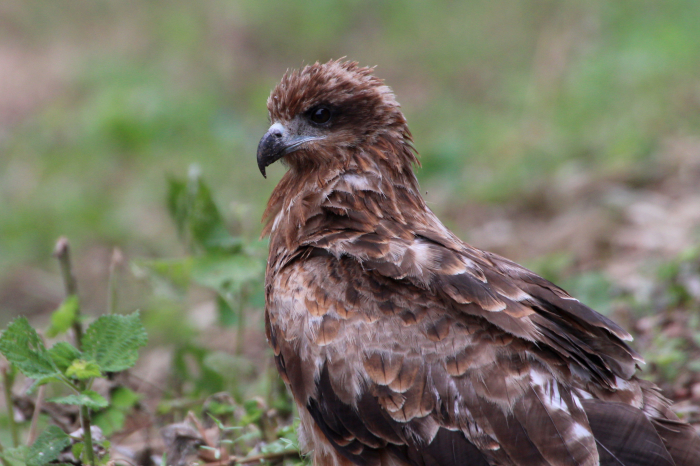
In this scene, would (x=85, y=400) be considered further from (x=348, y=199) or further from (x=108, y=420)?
(x=348, y=199)

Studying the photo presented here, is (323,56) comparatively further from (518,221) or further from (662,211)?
(662,211)

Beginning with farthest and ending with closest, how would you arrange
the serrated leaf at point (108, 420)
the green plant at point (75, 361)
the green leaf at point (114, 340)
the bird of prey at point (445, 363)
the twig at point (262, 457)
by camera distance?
1. the serrated leaf at point (108, 420)
2. the twig at point (262, 457)
3. the green leaf at point (114, 340)
4. the green plant at point (75, 361)
5. the bird of prey at point (445, 363)

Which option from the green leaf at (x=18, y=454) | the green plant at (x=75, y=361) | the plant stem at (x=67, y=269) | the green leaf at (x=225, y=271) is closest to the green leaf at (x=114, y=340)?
the green plant at (x=75, y=361)

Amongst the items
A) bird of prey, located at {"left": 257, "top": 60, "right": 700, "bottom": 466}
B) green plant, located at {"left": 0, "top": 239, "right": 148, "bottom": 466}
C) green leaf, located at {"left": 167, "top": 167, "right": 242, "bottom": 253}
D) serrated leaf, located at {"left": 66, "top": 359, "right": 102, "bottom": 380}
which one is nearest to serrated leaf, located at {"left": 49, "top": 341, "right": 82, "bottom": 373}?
green plant, located at {"left": 0, "top": 239, "right": 148, "bottom": 466}

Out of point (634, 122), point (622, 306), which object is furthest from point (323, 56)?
point (622, 306)

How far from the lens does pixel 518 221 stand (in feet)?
Result: 30.8

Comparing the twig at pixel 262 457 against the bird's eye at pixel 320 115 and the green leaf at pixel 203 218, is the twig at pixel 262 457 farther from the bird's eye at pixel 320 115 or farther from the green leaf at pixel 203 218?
the bird's eye at pixel 320 115

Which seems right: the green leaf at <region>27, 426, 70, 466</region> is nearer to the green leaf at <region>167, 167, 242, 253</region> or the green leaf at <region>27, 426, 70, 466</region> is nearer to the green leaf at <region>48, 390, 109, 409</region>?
the green leaf at <region>48, 390, 109, 409</region>

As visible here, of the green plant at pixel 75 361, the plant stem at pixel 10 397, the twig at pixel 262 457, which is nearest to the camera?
the green plant at pixel 75 361

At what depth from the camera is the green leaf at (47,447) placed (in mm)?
3637

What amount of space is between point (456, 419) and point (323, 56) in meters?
13.3

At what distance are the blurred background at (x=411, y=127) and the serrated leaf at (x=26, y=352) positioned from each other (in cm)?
120

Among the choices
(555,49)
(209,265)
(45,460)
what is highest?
(555,49)

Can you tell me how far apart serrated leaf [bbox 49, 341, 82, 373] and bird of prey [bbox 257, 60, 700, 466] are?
969 millimetres
